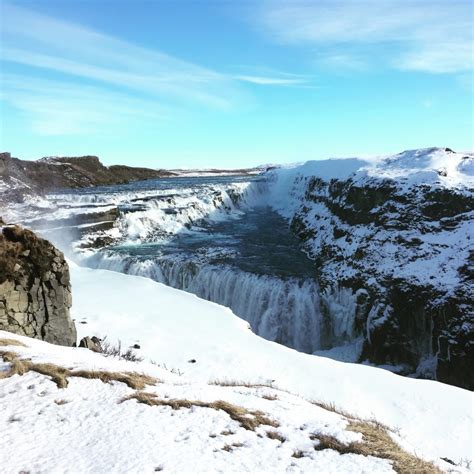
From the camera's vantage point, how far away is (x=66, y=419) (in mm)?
4742

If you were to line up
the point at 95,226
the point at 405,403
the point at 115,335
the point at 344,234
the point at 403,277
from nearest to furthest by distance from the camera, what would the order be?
the point at 405,403, the point at 115,335, the point at 403,277, the point at 344,234, the point at 95,226

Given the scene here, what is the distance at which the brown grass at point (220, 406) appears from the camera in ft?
16.5

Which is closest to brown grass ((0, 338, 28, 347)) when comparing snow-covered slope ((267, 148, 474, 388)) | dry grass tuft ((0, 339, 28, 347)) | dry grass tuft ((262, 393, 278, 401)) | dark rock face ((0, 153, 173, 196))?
dry grass tuft ((0, 339, 28, 347))

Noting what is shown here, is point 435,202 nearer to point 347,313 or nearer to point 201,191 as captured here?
point 347,313

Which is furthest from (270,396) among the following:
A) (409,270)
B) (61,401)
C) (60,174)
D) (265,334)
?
(60,174)

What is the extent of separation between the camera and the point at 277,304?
69.3 ft

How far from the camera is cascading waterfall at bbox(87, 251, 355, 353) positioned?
20.6 m

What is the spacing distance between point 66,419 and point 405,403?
6.08 meters

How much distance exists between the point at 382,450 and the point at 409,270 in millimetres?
16862

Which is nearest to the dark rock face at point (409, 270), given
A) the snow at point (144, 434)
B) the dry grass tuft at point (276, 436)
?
the snow at point (144, 434)

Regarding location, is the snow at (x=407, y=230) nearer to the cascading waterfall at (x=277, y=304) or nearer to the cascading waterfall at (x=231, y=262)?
the cascading waterfall at (x=231, y=262)

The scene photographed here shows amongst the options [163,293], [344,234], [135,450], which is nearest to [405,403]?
[135,450]

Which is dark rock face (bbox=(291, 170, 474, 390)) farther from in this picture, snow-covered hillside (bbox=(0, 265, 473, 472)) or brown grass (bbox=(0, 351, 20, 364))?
brown grass (bbox=(0, 351, 20, 364))

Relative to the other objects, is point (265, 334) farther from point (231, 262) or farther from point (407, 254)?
point (407, 254)
